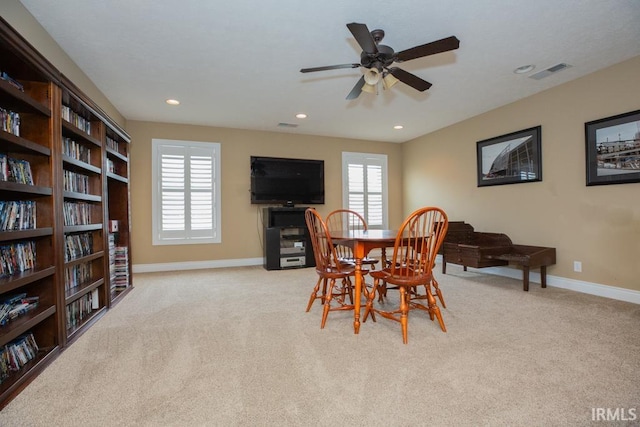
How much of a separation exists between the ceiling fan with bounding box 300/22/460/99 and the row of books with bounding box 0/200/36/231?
2070mm

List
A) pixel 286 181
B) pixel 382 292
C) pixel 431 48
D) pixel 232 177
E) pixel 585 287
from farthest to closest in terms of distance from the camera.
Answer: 1. pixel 286 181
2. pixel 232 177
3. pixel 585 287
4. pixel 382 292
5. pixel 431 48

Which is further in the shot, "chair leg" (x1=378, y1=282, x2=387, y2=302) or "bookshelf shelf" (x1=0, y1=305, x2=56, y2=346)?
"chair leg" (x1=378, y1=282, x2=387, y2=302)

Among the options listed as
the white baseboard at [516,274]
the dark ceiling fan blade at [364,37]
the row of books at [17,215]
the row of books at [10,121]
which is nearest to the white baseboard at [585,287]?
the white baseboard at [516,274]

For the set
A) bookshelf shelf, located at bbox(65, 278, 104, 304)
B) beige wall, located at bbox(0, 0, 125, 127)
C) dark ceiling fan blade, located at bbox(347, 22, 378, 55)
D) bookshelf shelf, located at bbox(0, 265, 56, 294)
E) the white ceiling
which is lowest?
bookshelf shelf, located at bbox(65, 278, 104, 304)

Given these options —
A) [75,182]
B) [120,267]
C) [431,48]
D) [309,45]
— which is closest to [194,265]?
[120,267]

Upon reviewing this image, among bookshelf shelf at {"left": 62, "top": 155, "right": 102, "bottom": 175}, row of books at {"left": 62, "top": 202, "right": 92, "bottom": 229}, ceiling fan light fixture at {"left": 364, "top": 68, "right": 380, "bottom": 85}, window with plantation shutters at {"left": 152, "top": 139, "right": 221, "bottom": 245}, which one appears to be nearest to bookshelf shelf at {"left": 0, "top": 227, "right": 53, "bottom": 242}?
row of books at {"left": 62, "top": 202, "right": 92, "bottom": 229}

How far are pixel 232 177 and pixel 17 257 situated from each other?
355cm

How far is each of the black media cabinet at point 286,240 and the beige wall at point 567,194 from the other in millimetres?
2664

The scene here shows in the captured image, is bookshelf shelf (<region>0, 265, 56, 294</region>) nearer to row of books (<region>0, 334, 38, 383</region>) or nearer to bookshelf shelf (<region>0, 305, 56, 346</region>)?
bookshelf shelf (<region>0, 305, 56, 346</region>)

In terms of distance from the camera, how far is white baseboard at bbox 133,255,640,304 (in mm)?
3117

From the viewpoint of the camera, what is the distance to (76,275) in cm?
262

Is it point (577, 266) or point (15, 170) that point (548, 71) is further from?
point (15, 170)

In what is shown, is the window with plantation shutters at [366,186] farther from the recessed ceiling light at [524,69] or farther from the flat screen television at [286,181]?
the recessed ceiling light at [524,69]

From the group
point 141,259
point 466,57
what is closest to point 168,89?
point 141,259
